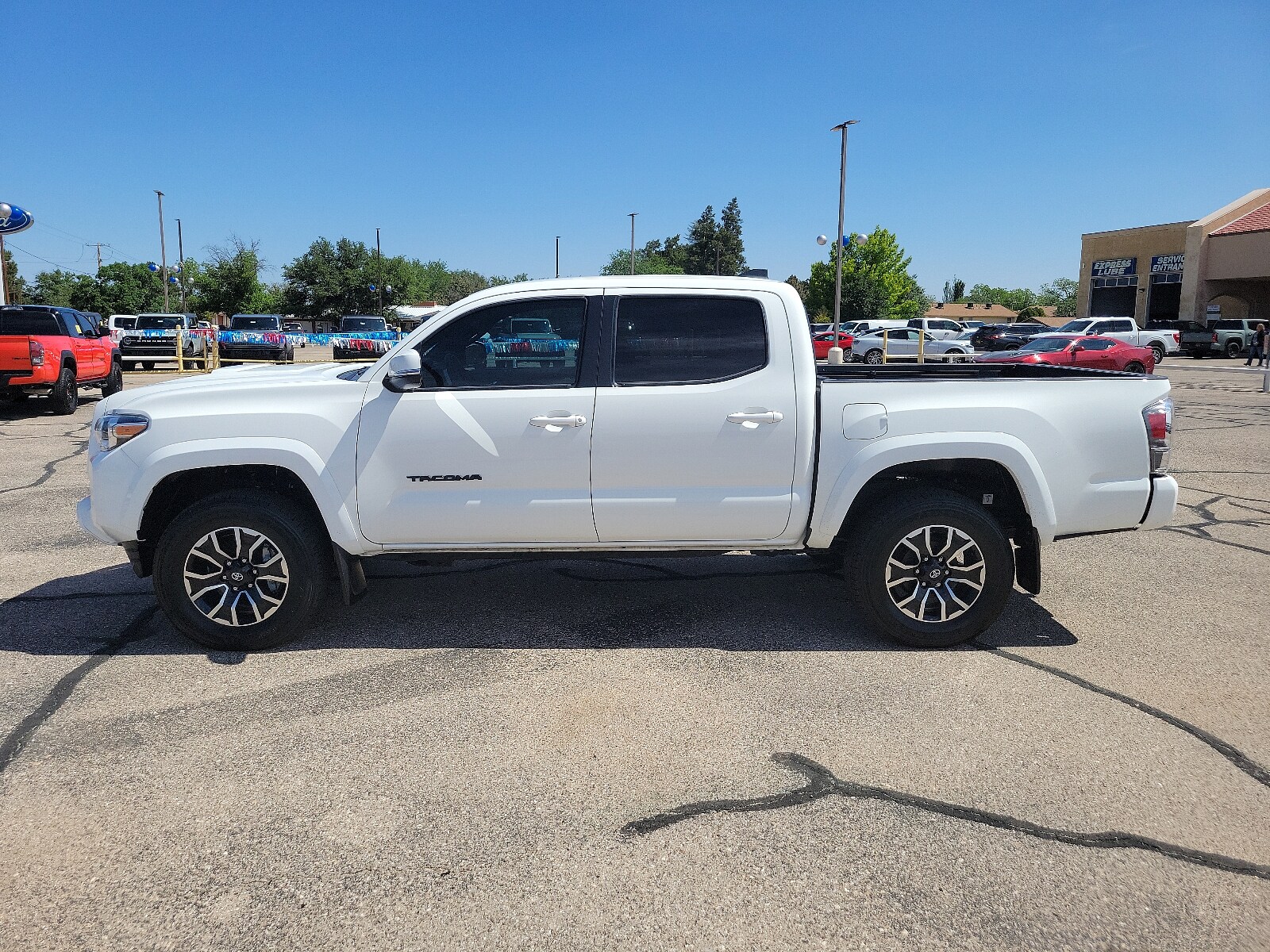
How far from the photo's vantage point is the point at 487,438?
4586 millimetres

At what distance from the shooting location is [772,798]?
3320mm

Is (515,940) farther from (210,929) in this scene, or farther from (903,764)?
(903,764)

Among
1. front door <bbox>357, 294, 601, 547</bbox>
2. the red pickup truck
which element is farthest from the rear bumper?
the red pickup truck

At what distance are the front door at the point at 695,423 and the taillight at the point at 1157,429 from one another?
1826mm

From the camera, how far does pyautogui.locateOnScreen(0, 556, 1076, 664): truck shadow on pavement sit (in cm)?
489

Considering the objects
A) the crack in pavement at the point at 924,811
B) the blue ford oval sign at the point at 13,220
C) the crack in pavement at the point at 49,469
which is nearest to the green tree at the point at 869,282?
the blue ford oval sign at the point at 13,220

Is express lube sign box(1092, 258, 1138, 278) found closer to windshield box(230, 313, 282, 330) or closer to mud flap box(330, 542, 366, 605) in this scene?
windshield box(230, 313, 282, 330)

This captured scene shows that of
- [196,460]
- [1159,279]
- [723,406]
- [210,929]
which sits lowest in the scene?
[210,929]

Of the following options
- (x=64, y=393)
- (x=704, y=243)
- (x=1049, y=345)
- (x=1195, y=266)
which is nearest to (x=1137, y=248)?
(x=1195, y=266)

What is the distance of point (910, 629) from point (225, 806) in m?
3.23

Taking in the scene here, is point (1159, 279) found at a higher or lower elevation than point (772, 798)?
higher

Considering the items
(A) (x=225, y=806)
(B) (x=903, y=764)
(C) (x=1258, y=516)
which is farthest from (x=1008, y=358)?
(A) (x=225, y=806)

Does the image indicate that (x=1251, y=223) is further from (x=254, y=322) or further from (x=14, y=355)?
(x=14, y=355)

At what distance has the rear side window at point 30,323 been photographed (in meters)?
15.0
